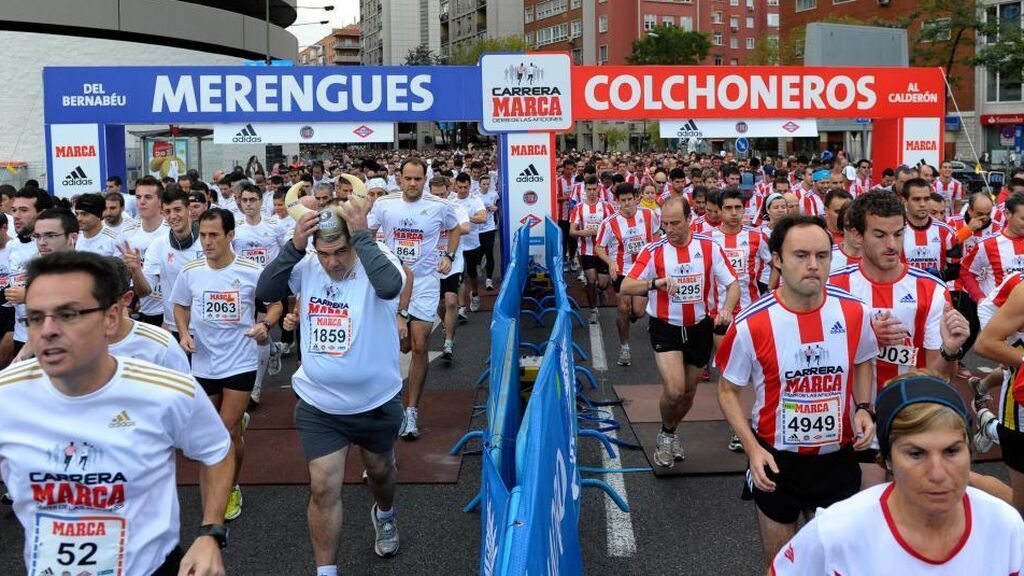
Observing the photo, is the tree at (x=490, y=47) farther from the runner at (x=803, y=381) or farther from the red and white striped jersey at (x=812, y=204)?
the runner at (x=803, y=381)

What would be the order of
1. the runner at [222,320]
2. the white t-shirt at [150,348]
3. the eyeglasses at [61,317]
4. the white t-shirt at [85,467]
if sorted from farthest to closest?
the runner at [222,320] < the white t-shirt at [150,348] < the white t-shirt at [85,467] < the eyeglasses at [61,317]

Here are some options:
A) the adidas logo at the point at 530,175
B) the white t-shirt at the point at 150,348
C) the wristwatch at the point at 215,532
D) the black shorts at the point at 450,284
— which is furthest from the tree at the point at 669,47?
the wristwatch at the point at 215,532

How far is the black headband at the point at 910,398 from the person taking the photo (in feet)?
7.76

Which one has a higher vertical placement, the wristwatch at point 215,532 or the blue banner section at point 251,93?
the blue banner section at point 251,93

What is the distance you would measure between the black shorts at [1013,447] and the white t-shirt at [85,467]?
3664 mm

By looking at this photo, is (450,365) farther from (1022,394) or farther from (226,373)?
(1022,394)

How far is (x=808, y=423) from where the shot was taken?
413 centimetres

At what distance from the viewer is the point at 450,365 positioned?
411 inches

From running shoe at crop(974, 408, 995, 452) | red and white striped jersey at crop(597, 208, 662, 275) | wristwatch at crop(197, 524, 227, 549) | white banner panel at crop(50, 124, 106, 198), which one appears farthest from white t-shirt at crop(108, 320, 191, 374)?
white banner panel at crop(50, 124, 106, 198)

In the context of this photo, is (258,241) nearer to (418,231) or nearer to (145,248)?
(145,248)

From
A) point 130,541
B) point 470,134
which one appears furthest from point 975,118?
point 130,541

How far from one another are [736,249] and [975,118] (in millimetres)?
50033

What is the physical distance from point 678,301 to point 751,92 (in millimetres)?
9245

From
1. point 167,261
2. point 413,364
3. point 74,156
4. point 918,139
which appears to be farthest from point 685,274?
point 74,156
